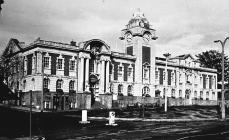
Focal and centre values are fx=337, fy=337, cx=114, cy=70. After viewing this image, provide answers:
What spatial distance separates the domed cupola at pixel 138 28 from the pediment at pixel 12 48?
73.7ft

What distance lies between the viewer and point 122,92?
67938mm

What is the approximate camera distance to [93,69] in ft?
208

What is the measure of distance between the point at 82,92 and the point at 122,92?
11.3m

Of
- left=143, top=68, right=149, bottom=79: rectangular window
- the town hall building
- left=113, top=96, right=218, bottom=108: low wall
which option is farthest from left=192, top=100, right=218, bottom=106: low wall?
left=143, top=68, right=149, bottom=79: rectangular window

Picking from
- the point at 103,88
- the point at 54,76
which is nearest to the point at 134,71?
the point at 103,88

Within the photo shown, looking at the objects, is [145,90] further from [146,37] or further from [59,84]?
[59,84]

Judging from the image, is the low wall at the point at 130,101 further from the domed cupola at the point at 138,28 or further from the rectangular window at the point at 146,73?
the domed cupola at the point at 138,28

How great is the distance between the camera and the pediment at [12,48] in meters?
64.0

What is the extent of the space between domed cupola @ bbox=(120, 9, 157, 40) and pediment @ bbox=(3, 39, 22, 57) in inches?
884

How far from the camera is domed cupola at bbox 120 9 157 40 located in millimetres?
70625

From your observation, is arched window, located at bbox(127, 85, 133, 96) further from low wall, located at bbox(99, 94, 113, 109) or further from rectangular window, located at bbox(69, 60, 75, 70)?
rectangular window, located at bbox(69, 60, 75, 70)

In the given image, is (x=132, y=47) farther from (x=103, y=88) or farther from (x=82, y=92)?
(x=82, y=92)

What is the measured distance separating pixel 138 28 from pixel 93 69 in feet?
46.9

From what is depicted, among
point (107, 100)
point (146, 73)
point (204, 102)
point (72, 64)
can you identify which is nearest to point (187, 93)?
point (204, 102)
